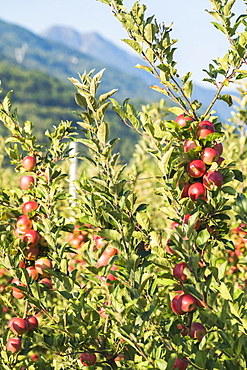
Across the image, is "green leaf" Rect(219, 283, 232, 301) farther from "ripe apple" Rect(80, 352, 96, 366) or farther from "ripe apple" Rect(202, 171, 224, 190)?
"ripe apple" Rect(80, 352, 96, 366)

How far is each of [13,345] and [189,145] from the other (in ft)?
3.76

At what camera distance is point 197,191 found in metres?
1.50

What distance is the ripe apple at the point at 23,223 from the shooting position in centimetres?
180

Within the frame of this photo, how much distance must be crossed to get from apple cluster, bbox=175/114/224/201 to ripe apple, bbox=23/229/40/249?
711mm

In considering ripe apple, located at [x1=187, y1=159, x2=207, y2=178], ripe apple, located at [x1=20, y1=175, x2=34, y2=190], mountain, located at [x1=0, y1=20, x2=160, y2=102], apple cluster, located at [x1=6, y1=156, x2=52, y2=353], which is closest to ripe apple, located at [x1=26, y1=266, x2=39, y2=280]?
apple cluster, located at [x1=6, y1=156, x2=52, y2=353]

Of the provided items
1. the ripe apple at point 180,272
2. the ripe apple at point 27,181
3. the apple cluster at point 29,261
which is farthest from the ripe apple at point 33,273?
the ripe apple at point 180,272

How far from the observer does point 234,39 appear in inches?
62.8

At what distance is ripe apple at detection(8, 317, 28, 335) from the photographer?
1.72m

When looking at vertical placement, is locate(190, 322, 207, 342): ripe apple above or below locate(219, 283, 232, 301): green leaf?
below

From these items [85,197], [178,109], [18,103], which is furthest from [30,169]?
[18,103]

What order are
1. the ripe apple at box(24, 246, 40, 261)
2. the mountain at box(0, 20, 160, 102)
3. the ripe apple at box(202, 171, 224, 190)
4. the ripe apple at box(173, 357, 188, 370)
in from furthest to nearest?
the mountain at box(0, 20, 160, 102) < the ripe apple at box(24, 246, 40, 261) < the ripe apple at box(202, 171, 224, 190) < the ripe apple at box(173, 357, 188, 370)

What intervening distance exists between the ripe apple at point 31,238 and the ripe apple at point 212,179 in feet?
2.63

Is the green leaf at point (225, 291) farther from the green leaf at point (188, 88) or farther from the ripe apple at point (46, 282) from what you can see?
the ripe apple at point (46, 282)

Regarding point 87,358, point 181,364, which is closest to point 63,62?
point 87,358
